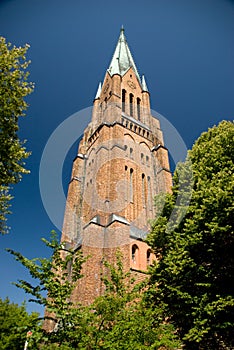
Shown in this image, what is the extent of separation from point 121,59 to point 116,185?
97.8ft

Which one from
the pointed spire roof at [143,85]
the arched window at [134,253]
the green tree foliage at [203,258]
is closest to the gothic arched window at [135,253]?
the arched window at [134,253]

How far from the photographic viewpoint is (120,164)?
923 inches

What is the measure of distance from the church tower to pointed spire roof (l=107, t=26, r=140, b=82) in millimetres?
848

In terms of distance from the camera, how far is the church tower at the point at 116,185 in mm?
17719

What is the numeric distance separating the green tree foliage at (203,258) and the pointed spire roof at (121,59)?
93.5ft

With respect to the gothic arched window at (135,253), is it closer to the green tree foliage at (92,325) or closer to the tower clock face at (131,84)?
the green tree foliage at (92,325)

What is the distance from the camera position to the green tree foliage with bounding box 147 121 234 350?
28.6 feet

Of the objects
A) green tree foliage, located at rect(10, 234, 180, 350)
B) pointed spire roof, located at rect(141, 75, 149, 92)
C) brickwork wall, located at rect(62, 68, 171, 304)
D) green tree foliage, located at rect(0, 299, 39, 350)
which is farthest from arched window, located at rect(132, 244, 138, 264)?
pointed spire roof, located at rect(141, 75, 149, 92)

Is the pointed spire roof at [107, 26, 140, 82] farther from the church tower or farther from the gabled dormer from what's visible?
the church tower

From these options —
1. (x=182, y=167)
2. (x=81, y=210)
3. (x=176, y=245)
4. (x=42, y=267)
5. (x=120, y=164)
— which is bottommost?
(x=42, y=267)

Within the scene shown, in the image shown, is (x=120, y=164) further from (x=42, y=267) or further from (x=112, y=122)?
(x=42, y=267)

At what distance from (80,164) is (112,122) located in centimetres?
631

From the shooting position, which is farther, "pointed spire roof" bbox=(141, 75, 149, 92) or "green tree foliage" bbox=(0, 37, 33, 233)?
"pointed spire roof" bbox=(141, 75, 149, 92)

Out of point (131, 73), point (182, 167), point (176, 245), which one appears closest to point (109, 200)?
point (182, 167)
